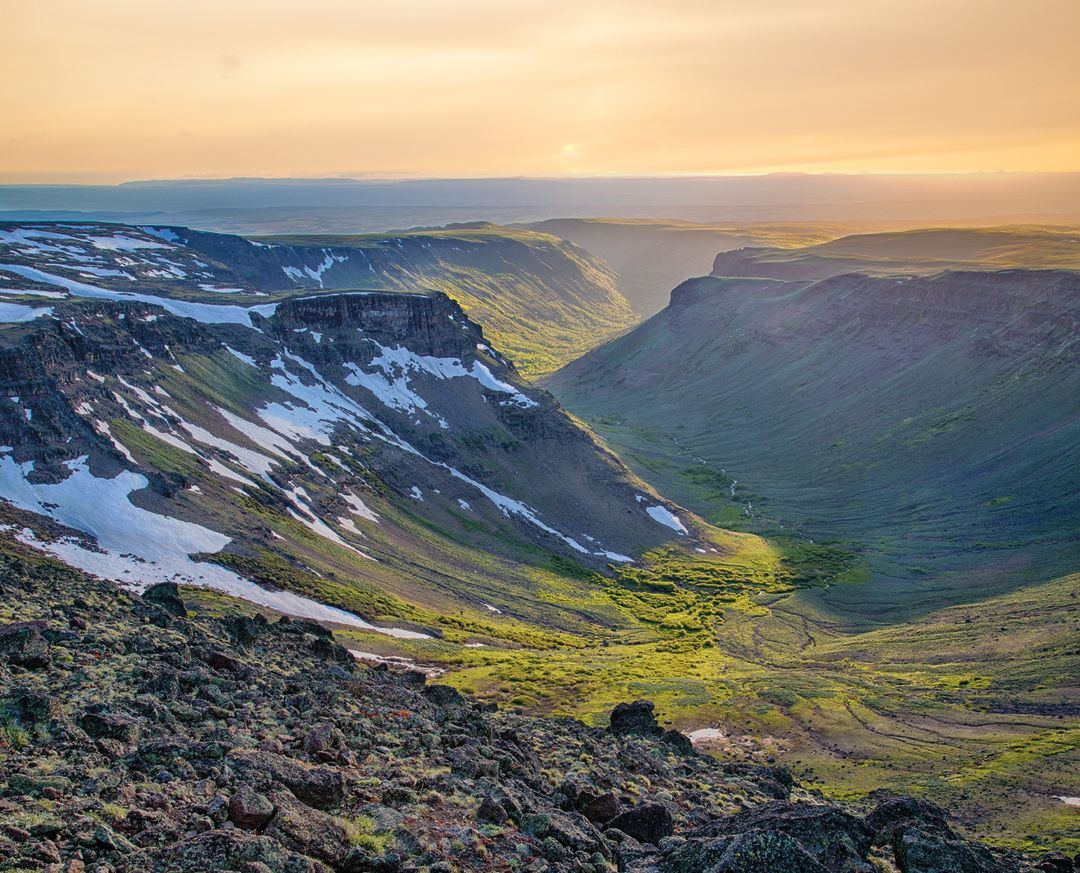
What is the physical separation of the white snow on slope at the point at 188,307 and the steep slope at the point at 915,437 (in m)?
71.7

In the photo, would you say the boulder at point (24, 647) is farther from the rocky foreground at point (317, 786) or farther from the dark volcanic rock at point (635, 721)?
the dark volcanic rock at point (635, 721)

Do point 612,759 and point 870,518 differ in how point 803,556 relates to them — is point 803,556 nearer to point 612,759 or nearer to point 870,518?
point 870,518

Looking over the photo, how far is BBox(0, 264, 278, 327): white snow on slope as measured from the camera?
4250 inches

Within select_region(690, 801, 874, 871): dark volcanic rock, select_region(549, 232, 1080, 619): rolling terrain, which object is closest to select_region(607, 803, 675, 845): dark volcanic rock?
select_region(690, 801, 874, 871): dark volcanic rock

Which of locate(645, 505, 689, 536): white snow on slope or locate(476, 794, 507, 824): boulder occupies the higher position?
locate(476, 794, 507, 824): boulder

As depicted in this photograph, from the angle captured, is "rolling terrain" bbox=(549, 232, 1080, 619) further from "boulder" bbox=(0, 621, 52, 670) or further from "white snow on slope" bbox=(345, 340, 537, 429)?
"boulder" bbox=(0, 621, 52, 670)

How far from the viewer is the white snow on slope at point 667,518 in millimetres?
117250

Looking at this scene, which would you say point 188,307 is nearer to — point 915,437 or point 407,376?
point 407,376

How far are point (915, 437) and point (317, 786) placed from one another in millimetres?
147379

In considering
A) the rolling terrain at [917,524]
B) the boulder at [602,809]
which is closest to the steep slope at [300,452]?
the rolling terrain at [917,524]

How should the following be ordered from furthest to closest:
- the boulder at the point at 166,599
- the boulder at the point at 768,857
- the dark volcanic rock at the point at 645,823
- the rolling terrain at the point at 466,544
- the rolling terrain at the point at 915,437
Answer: the rolling terrain at the point at 915,437, the rolling terrain at the point at 466,544, the boulder at the point at 166,599, the dark volcanic rock at the point at 645,823, the boulder at the point at 768,857

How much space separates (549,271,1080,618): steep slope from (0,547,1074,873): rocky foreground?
74.3 metres

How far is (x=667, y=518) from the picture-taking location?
119 meters

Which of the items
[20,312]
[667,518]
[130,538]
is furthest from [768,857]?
[667,518]
